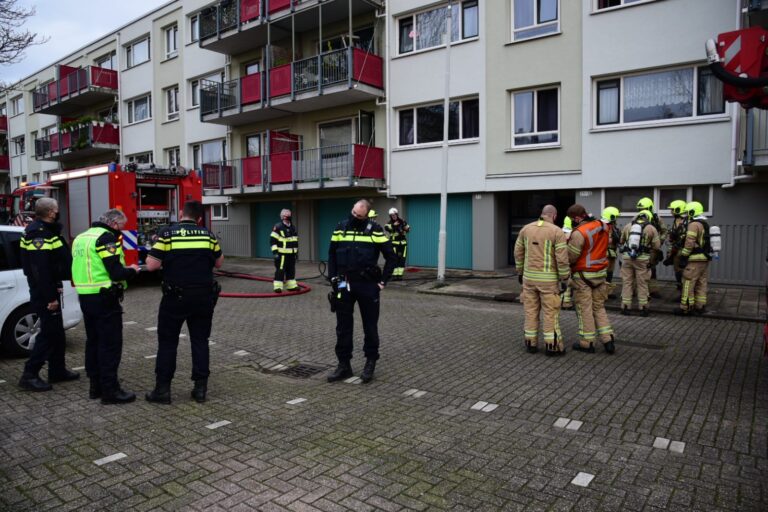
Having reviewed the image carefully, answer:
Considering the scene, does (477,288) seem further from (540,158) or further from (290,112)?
(290,112)

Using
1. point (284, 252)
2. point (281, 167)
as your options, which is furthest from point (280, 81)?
point (284, 252)

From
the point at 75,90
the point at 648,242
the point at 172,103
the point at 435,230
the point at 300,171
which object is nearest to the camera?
the point at 648,242

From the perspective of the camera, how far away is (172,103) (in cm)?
2683

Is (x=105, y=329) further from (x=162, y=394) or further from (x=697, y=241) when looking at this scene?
(x=697, y=241)

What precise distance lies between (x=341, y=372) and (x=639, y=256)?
629 centimetres

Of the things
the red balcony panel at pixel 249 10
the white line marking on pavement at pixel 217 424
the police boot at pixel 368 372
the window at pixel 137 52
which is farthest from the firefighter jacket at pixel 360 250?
the window at pixel 137 52

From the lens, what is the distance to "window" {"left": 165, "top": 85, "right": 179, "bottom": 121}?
26516mm

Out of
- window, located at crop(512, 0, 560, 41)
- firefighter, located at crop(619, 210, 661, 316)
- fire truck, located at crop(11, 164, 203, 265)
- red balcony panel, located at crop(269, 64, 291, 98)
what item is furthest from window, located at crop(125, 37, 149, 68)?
firefighter, located at crop(619, 210, 661, 316)

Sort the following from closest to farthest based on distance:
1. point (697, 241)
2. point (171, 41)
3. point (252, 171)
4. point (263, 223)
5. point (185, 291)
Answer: point (185, 291) < point (697, 241) < point (252, 171) < point (263, 223) < point (171, 41)

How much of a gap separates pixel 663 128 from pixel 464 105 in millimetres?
5682

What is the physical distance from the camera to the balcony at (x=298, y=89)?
17.7 meters

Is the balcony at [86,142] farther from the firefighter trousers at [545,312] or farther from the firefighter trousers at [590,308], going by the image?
the firefighter trousers at [590,308]

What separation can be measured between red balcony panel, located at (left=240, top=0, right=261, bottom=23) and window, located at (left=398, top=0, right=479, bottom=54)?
5.66m

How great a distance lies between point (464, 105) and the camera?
55.3 feet
